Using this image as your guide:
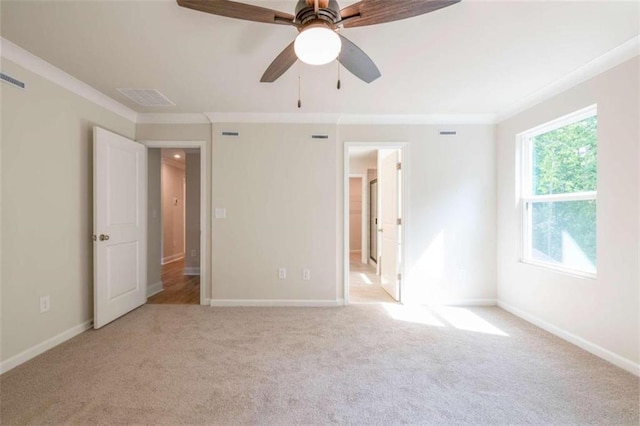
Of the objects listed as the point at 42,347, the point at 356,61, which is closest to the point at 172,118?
the point at 42,347

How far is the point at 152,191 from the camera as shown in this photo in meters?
4.16

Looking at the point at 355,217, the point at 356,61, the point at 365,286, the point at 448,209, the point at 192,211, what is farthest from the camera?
the point at 355,217

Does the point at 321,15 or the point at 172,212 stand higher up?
the point at 321,15

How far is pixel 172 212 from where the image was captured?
6672mm

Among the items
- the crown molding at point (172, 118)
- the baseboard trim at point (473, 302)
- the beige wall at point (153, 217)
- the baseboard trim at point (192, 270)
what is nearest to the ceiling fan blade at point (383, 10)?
the crown molding at point (172, 118)

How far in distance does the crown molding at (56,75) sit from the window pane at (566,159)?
4.53 metres

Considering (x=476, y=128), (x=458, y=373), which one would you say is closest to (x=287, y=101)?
(x=476, y=128)

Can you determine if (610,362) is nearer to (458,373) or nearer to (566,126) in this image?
(458,373)

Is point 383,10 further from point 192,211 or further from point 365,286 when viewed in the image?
point 192,211

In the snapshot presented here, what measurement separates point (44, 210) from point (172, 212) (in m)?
4.40

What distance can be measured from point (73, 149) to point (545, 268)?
470cm

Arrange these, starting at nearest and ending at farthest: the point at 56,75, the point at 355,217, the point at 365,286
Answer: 1. the point at 56,75
2. the point at 365,286
3. the point at 355,217

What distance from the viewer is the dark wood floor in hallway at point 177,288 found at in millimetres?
3822

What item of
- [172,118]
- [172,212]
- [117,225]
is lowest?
[117,225]
